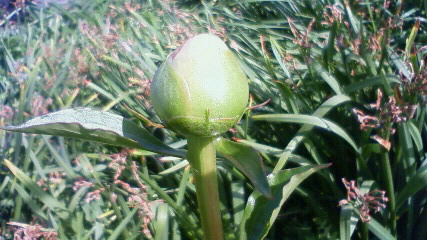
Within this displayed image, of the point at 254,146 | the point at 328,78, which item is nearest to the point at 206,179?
the point at 254,146

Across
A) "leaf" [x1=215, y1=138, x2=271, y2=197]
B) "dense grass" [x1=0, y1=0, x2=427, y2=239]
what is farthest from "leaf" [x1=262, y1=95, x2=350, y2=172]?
"leaf" [x1=215, y1=138, x2=271, y2=197]

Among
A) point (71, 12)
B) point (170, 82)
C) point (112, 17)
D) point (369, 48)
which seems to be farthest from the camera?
point (71, 12)

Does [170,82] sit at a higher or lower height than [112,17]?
lower

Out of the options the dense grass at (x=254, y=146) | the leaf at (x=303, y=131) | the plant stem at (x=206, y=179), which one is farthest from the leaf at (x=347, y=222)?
the plant stem at (x=206, y=179)

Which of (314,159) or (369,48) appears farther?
(369,48)

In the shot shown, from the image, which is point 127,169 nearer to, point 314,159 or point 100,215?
point 100,215

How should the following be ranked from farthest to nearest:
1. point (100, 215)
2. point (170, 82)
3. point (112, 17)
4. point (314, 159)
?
point (112, 17), point (314, 159), point (100, 215), point (170, 82)

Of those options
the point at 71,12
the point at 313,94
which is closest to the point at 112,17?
the point at 71,12
